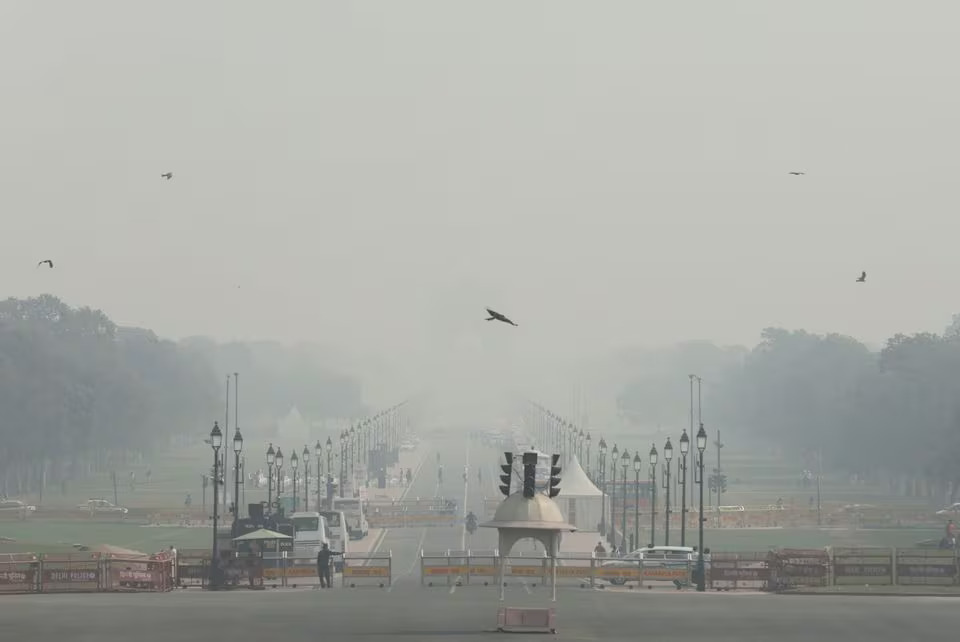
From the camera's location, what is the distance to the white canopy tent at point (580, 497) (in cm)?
12331

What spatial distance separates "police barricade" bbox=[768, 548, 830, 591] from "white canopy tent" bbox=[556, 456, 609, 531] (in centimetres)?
4664

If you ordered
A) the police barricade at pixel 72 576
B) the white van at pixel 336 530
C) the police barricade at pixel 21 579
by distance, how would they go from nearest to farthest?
the police barricade at pixel 21 579, the police barricade at pixel 72 576, the white van at pixel 336 530

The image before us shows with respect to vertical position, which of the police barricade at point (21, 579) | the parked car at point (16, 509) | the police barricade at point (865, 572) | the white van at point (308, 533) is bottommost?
the police barricade at point (21, 579)

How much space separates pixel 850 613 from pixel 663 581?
2200 cm

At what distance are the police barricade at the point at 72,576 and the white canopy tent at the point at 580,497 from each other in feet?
172

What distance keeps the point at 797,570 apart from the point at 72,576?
25423 millimetres

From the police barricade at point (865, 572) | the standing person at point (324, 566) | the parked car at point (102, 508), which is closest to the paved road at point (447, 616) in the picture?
the standing person at point (324, 566)

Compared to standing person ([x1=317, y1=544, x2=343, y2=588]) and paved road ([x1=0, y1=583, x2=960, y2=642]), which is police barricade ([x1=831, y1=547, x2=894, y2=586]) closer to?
paved road ([x1=0, y1=583, x2=960, y2=642])

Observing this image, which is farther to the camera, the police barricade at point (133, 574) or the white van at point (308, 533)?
the white van at point (308, 533)

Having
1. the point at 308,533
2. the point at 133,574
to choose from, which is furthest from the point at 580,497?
the point at 133,574

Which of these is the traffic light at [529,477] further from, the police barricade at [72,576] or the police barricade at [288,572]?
the police barricade at [288,572]

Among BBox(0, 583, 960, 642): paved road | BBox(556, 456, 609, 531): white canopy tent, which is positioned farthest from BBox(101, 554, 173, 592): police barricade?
BBox(556, 456, 609, 531): white canopy tent

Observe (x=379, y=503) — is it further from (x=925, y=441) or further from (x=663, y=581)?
(x=663, y=581)

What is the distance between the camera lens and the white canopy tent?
12331cm
